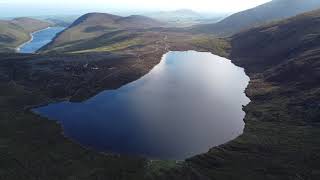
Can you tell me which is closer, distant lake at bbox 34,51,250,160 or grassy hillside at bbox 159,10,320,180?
grassy hillside at bbox 159,10,320,180

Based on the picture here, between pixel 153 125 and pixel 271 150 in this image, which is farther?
pixel 153 125

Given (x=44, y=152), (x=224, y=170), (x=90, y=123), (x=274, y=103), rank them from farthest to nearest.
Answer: (x=274, y=103) < (x=90, y=123) < (x=44, y=152) < (x=224, y=170)

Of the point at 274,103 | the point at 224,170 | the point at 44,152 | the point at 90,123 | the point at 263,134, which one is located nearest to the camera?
the point at 224,170

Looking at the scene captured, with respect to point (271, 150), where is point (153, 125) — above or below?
above

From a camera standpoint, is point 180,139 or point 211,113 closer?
A: point 180,139

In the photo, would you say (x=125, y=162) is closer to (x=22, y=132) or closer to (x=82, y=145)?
(x=82, y=145)

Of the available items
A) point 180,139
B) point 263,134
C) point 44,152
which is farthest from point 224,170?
point 44,152

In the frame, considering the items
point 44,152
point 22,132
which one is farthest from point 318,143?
point 22,132

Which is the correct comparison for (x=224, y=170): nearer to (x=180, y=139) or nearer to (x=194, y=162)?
(x=194, y=162)

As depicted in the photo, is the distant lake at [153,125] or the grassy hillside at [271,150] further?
the distant lake at [153,125]
